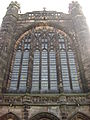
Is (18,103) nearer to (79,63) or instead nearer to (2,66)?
(2,66)

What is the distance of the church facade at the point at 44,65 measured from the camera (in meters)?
10.8

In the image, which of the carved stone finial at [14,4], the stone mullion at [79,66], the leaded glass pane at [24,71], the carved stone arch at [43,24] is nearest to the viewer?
the stone mullion at [79,66]

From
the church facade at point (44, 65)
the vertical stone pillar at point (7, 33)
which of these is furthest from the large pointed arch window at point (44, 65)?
the vertical stone pillar at point (7, 33)

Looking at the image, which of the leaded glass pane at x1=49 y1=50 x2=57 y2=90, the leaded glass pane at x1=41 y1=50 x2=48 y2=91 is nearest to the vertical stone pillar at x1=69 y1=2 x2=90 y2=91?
the leaded glass pane at x1=49 y1=50 x2=57 y2=90

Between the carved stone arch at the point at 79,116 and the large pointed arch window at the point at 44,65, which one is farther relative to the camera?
the large pointed arch window at the point at 44,65

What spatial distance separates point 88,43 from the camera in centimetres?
1405

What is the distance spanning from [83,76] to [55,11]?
8.59 m

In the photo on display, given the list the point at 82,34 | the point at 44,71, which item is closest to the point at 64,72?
the point at 44,71

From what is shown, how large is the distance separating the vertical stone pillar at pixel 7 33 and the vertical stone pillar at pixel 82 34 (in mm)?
5432

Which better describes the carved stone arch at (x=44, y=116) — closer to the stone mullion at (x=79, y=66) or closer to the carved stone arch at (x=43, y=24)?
the stone mullion at (x=79, y=66)

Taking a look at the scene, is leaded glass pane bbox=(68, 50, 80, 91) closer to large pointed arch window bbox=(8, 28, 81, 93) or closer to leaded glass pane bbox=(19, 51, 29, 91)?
large pointed arch window bbox=(8, 28, 81, 93)

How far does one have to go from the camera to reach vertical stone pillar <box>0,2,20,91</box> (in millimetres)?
13188

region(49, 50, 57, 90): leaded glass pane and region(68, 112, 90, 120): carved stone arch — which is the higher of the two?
region(49, 50, 57, 90): leaded glass pane

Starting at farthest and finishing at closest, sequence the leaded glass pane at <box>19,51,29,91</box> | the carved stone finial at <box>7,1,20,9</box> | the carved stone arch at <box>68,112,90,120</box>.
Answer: the carved stone finial at <box>7,1,20,9</box> < the leaded glass pane at <box>19,51,29,91</box> < the carved stone arch at <box>68,112,90,120</box>
